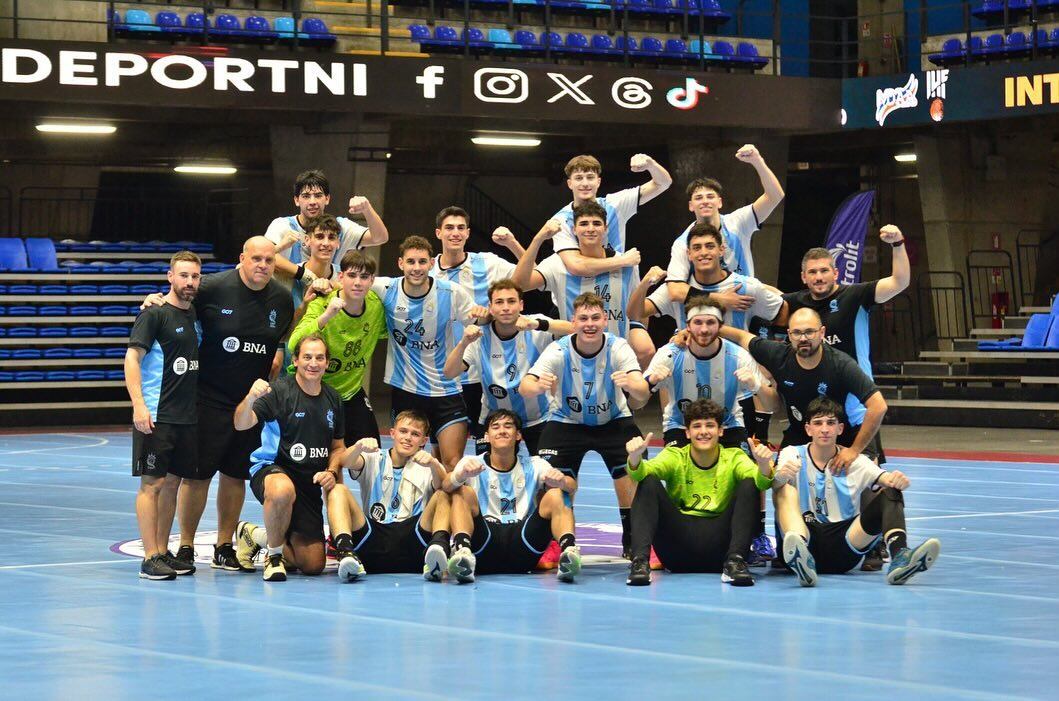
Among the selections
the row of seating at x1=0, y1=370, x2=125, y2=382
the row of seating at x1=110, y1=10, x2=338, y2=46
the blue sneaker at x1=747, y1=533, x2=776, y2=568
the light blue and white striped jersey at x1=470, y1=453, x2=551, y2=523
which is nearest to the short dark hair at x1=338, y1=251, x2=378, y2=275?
the light blue and white striped jersey at x1=470, y1=453, x2=551, y2=523

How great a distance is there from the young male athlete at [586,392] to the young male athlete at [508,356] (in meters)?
0.30

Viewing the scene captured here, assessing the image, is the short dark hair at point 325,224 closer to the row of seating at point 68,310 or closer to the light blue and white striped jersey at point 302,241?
the light blue and white striped jersey at point 302,241

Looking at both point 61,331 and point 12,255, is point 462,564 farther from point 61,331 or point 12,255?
point 12,255

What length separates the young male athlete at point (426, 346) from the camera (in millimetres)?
10689

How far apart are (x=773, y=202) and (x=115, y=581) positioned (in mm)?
5139

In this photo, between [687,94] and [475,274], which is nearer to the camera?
[475,274]

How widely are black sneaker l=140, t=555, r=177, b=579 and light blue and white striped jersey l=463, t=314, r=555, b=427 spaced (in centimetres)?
234

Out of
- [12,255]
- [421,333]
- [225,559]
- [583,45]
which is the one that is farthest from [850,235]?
[225,559]

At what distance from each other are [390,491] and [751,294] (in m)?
2.70

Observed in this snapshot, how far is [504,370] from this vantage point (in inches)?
414

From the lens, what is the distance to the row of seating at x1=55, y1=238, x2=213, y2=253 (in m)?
26.3

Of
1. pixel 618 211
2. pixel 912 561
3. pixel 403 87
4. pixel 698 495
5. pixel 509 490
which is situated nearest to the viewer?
pixel 912 561

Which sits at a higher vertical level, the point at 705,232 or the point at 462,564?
the point at 705,232

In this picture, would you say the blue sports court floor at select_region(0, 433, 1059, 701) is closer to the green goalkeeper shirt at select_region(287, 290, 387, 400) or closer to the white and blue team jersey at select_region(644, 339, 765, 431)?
the white and blue team jersey at select_region(644, 339, 765, 431)
